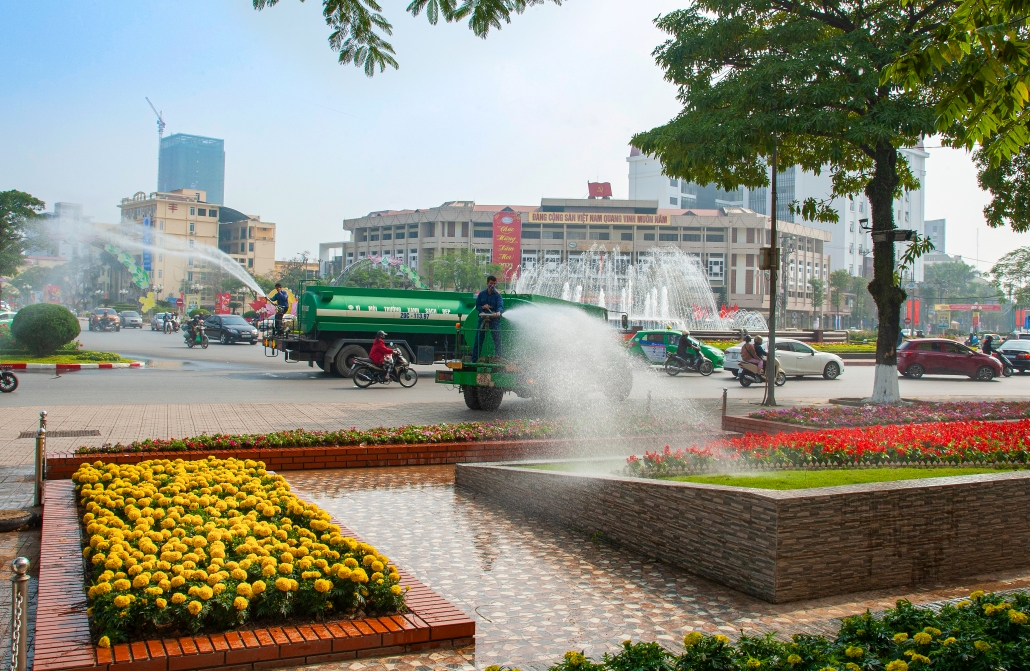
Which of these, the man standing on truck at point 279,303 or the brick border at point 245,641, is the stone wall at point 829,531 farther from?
the man standing on truck at point 279,303

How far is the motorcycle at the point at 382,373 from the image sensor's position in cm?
2020

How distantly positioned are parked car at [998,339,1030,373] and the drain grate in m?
33.0

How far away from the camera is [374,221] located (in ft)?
374

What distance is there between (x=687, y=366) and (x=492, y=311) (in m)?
14.3

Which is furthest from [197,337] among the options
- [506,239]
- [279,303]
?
[506,239]

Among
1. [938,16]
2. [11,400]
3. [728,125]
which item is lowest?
[11,400]

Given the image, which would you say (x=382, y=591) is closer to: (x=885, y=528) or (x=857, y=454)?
(x=885, y=528)

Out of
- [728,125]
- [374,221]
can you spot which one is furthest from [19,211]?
[374,221]

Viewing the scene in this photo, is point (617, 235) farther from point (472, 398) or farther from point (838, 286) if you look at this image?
point (472, 398)

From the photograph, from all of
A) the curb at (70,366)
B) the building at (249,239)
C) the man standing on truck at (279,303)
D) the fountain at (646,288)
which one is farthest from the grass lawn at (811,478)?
the building at (249,239)

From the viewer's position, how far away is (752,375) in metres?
24.2

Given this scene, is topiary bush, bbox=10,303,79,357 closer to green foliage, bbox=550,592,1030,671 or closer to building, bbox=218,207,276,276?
green foliage, bbox=550,592,1030,671

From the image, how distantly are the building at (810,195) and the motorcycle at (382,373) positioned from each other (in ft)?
369

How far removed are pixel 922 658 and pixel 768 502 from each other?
6.44 feet
